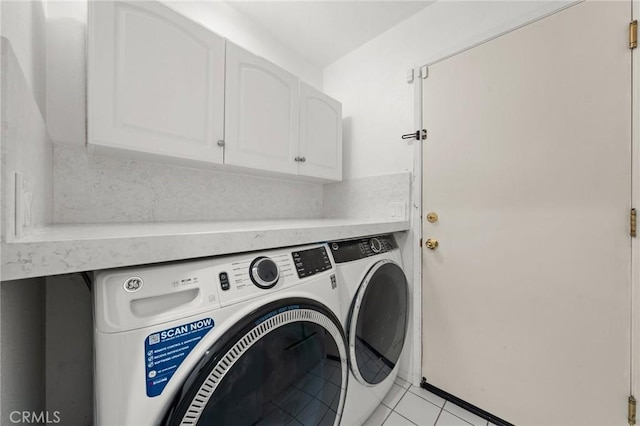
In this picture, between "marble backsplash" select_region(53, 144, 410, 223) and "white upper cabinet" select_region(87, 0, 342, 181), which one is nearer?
"white upper cabinet" select_region(87, 0, 342, 181)

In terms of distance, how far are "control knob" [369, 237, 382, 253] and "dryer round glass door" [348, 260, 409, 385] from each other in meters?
0.07

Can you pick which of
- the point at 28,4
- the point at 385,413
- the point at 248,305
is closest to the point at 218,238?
the point at 248,305

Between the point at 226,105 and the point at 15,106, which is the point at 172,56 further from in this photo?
the point at 15,106

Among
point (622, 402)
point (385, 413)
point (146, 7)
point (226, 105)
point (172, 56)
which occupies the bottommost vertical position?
point (385, 413)

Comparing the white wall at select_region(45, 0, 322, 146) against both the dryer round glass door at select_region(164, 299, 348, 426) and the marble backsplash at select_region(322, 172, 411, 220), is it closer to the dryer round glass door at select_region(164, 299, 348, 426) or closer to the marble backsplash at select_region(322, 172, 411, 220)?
the dryer round glass door at select_region(164, 299, 348, 426)

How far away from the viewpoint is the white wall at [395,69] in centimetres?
129

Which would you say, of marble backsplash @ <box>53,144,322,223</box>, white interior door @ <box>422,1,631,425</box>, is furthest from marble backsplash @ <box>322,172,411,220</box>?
marble backsplash @ <box>53,144,322,223</box>

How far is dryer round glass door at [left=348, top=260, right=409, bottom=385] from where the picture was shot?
1.02 meters

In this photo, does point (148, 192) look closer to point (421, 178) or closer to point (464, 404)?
point (421, 178)

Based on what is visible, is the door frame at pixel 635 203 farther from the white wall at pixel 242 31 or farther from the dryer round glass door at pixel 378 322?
the white wall at pixel 242 31

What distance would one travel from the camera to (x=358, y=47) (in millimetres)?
1898

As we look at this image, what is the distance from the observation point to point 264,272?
2.31 feet

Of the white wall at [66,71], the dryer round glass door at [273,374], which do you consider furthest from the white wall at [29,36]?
the dryer round glass door at [273,374]

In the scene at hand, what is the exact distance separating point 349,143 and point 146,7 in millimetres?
1413
